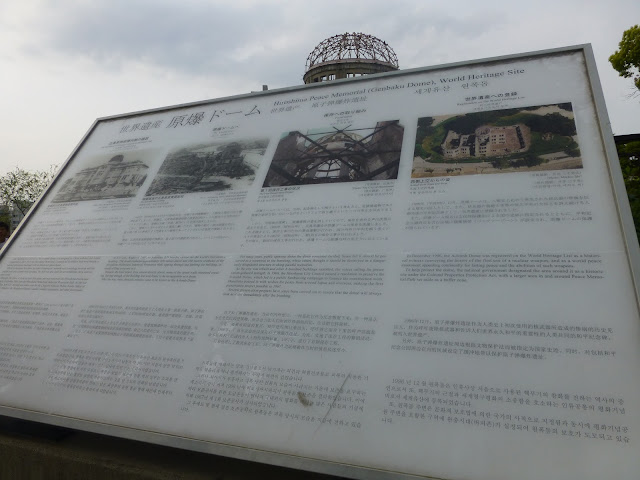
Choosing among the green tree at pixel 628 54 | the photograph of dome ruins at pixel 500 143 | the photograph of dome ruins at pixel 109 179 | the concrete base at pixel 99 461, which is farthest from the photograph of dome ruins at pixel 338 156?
the green tree at pixel 628 54

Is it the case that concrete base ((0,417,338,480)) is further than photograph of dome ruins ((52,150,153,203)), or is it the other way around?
photograph of dome ruins ((52,150,153,203))

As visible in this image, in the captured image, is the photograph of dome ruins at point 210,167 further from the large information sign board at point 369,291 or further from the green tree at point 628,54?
the green tree at point 628,54

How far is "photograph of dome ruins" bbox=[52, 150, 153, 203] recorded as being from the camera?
3027 mm

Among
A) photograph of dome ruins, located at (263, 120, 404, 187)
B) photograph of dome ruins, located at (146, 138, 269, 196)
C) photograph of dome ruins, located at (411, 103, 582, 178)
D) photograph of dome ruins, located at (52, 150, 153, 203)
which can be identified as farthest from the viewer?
photograph of dome ruins, located at (52, 150, 153, 203)

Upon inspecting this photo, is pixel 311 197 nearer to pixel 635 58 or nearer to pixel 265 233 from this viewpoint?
pixel 265 233

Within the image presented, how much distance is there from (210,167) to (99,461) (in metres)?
1.84

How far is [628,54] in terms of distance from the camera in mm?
11414

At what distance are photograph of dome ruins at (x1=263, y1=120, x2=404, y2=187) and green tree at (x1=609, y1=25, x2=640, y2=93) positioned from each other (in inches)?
496

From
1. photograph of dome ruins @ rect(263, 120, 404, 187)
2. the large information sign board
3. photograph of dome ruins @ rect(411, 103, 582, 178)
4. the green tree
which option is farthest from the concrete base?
the green tree

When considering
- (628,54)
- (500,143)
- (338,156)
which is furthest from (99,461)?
(628,54)

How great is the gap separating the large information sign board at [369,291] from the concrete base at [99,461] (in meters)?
0.17

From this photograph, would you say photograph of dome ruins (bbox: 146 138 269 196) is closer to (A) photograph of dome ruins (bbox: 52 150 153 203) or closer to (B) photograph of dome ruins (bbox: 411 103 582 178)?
(A) photograph of dome ruins (bbox: 52 150 153 203)

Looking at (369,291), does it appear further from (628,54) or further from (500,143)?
(628,54)

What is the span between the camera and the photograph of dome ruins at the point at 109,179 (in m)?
3.03
